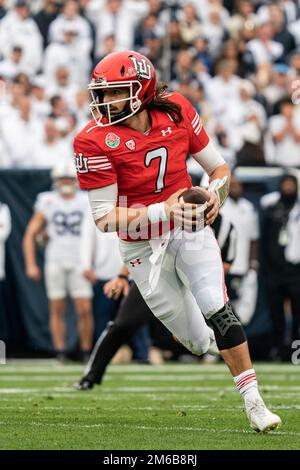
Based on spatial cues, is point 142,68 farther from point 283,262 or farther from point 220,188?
point 283,262

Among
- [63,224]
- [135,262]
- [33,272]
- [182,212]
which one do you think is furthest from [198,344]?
[63,224]

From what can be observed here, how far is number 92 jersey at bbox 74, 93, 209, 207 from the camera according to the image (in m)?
5.70

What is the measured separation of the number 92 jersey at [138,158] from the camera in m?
5.70

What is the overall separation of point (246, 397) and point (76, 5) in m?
10.1

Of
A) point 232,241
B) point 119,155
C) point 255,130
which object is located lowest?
point 255,130

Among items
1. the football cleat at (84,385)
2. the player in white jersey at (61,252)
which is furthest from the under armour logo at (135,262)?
the player in white jersey at (61,252)

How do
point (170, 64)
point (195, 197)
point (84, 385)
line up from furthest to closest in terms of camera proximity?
point (170, 64)
point (84, 385)
point (195, 197)

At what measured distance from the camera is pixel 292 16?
1612 cm

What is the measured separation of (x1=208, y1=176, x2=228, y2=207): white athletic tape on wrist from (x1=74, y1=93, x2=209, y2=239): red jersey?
13cm

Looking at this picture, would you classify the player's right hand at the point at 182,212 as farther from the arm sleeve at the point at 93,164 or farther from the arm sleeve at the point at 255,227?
the arm sleeve at the point at 255,227

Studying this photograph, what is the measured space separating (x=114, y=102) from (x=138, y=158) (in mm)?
286

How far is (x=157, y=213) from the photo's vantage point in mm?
5574

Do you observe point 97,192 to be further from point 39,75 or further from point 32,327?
point 39,75
